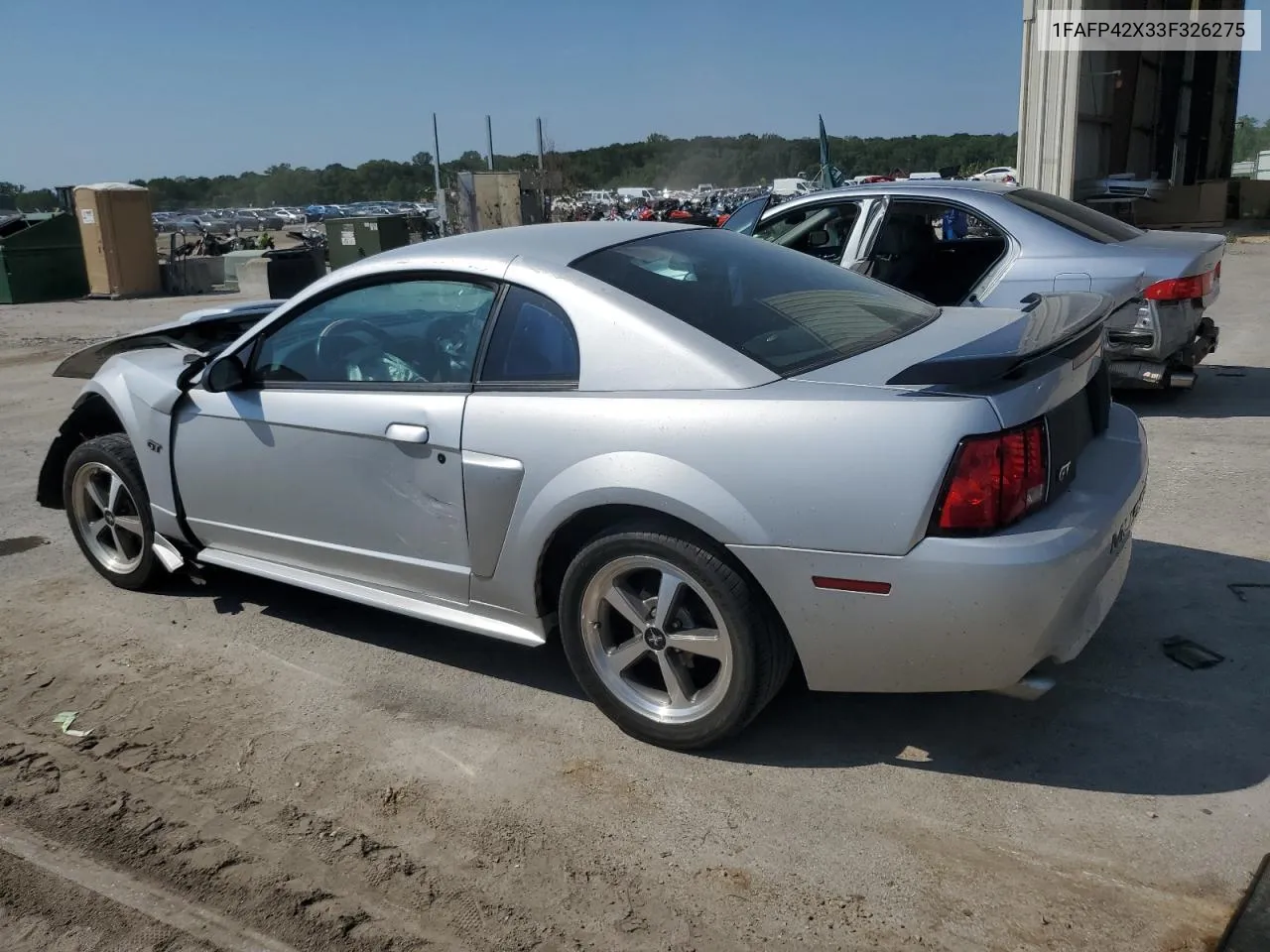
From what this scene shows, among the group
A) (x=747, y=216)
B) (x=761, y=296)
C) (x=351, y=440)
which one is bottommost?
(x=351, y=440)

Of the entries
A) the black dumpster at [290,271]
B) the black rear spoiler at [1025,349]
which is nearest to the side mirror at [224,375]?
the black rear spoiler at [1025,349]

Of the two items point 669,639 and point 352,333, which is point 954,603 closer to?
point 669,639

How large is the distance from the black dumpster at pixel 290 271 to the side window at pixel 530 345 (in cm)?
1560

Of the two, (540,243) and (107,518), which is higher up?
(540,243)

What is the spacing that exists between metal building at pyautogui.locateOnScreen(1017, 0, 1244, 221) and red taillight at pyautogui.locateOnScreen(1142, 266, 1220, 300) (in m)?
14.5

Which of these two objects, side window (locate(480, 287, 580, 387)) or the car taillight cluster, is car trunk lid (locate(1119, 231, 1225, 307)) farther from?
side window (locate(480, 287, 580, 387))

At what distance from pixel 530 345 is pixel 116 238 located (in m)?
20.2

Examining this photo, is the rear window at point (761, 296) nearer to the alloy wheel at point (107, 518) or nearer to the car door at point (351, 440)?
the car door at point (351, 440)

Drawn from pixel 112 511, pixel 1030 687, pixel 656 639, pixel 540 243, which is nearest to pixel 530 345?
pixel 540 243

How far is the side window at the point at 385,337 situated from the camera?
3.62m

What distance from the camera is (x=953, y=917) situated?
99.5 inches

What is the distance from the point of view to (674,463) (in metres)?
3.00

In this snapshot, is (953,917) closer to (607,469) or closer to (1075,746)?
(1075,746)

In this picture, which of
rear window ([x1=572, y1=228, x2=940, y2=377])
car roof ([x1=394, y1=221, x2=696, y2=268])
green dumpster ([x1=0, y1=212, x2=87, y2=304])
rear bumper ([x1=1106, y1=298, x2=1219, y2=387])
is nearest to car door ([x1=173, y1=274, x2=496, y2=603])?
car roof ([x1=394, y1=221, x2=696, y2=268])
